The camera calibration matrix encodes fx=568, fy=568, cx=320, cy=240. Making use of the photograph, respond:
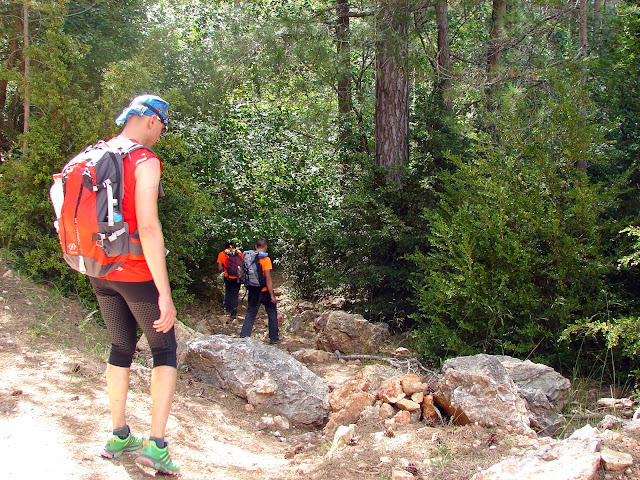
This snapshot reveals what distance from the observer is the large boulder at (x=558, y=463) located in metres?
2.61

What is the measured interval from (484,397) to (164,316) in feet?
7.43

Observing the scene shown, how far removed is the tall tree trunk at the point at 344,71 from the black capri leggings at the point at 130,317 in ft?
22.0

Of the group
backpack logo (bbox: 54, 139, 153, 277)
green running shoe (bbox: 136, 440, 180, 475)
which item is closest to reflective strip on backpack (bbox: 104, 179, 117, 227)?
backpack logo (bbox: 54, 139, 153, 277)

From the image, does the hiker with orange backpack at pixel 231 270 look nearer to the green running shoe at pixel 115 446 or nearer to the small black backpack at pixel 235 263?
the small black backpack at pixel 235 263

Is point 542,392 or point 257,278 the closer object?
point 542,392

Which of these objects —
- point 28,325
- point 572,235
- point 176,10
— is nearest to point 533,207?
point 572,235

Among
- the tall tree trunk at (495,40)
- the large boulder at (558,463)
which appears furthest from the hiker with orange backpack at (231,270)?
the large boulder at (558,463)

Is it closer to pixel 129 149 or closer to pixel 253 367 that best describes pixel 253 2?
pixel 253 367

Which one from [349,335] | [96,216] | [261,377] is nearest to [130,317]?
[96,216]

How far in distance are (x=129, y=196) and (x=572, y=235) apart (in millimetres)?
4847

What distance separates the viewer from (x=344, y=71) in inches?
350

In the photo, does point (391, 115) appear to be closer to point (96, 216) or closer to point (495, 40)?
point (495, 40)

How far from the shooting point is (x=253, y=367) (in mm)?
5078

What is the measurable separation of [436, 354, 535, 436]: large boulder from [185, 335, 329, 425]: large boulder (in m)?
1.22
